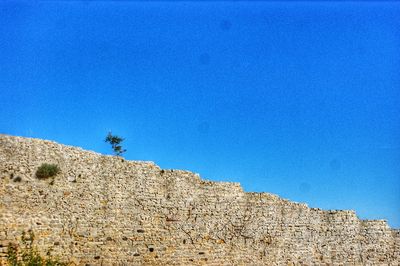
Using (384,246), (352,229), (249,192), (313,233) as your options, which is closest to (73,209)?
(249,192)

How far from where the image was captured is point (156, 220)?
16891mm

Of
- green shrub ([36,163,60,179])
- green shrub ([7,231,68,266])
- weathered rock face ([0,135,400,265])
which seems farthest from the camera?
green shrub ([36,163,60,179])

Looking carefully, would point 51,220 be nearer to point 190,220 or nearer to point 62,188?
point 62,188

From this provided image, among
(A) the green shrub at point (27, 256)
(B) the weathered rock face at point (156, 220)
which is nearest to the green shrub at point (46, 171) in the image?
(B) the weathered rock face at point (156, 220)

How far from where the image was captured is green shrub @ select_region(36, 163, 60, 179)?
51.5 feet

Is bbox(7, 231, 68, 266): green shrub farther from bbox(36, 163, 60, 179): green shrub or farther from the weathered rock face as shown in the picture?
bbox(36, 163, 60, 179): green shrub

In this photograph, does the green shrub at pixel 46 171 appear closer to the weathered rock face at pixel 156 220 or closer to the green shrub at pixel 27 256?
the weathered rock face at pixel 156 220

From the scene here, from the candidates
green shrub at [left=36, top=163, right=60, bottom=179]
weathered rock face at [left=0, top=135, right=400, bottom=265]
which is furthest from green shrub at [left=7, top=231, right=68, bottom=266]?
green shrub at [left=36, top=163, right=60, bottom=179]

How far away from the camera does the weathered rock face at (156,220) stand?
15344mm

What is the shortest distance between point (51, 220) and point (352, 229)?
12.2 metres

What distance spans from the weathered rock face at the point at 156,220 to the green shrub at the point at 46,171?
0.64 feet

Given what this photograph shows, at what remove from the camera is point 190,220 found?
57.5ft

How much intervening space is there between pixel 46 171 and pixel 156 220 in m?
4.11

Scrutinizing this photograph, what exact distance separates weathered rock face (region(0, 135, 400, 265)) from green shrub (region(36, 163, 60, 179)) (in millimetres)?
195
